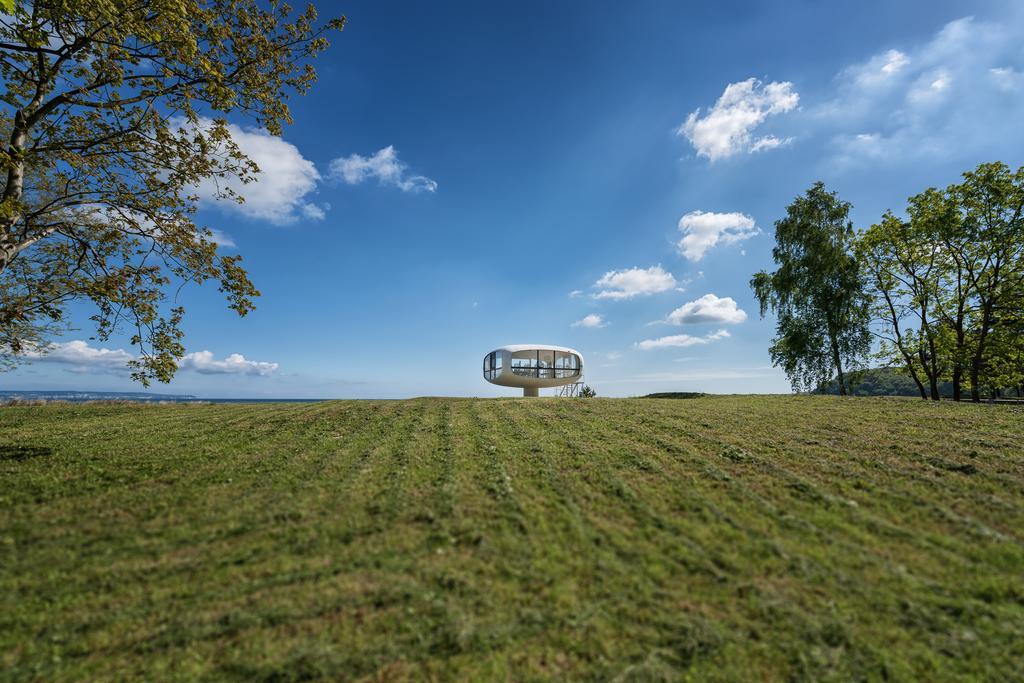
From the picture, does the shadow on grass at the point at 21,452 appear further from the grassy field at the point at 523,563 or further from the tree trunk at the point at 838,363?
the tree trunk at the point at 838,363

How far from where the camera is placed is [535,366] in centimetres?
3350

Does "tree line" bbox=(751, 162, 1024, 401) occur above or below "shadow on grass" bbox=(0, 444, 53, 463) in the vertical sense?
above

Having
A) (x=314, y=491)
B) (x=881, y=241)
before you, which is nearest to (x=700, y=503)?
(x=314, y=491)

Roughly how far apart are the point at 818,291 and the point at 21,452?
120 feet

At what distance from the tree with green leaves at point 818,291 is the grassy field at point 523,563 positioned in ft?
66.1

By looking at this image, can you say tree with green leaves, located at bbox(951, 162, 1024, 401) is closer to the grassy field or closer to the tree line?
the tree line

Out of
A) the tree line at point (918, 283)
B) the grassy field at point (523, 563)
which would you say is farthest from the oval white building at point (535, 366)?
the grassy field at point (523, 563)

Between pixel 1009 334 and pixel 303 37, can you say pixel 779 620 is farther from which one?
pixel 1009 334

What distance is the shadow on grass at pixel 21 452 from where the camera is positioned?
9.17m

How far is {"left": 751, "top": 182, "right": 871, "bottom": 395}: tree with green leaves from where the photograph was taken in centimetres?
2567

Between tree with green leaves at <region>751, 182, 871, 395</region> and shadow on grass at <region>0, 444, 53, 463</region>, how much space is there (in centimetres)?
3563

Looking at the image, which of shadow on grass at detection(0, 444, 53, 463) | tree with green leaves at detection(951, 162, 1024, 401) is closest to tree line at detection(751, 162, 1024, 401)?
tree with green leaves at detection(951, 162, 1024, 401)

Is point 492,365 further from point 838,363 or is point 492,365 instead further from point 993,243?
point 993,243

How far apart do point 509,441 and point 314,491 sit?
470 centimetres
